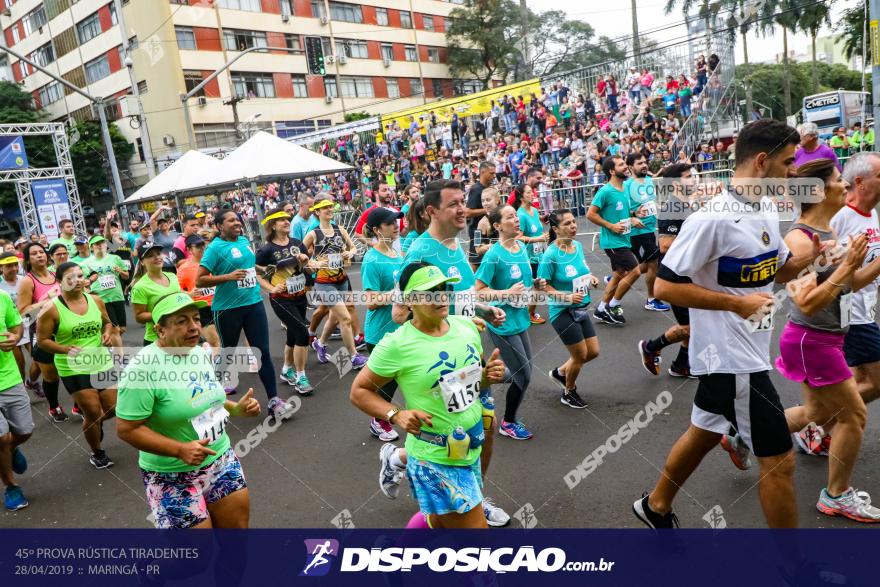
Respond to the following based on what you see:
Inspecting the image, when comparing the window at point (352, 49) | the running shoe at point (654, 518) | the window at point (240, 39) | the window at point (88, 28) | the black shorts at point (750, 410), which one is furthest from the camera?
the window at point (352, 49)

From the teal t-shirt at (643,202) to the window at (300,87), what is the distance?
4101 centimetres

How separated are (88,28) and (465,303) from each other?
167 ft

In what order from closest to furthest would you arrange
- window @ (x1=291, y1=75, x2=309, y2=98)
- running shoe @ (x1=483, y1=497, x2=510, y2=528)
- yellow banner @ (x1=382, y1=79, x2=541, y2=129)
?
Answer: running shoe @ (x1=483, y1=497, x2=510, y2=528) → yellow banner @ (x1=382, y1=79, x2=541, y2=129) → window @ (x1=291, y1=75, x2=309, y2=98)

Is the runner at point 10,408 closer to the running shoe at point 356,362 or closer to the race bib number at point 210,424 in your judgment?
the race bib number at point 210,424

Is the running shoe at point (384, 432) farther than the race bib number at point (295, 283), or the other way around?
the race bib number at point (295, 283)

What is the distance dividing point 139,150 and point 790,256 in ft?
149

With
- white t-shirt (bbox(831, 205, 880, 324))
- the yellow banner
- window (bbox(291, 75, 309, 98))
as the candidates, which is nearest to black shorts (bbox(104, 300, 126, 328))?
white t-shirt (bbox(831, 205, 880, 324))

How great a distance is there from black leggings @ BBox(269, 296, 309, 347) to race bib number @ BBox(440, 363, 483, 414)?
419cm

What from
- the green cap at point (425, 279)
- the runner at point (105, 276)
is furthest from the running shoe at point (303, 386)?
the green cap at point (425, 279)

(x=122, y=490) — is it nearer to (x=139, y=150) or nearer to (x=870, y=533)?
(x=870, y=533)

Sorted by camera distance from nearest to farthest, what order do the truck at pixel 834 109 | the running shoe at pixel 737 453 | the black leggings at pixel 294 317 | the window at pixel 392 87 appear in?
the running shoe at pixel 737 453 → the black leggings at pixel 294 317 → the truck at pixel 834 109 → the window at pixel 392 87

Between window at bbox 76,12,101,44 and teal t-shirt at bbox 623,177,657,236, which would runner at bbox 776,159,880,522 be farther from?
window at bbox 76,12,101,44

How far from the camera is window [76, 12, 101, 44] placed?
4344 cm

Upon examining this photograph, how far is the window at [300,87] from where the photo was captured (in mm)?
45000
